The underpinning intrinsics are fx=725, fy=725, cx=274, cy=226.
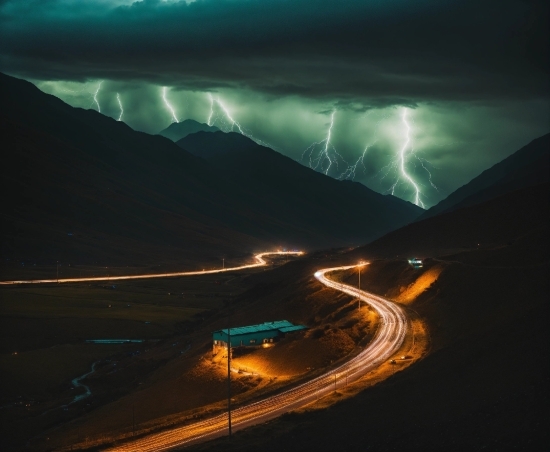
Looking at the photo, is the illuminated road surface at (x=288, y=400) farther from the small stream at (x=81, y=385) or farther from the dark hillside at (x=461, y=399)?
the small stream at (x=81, y=385)

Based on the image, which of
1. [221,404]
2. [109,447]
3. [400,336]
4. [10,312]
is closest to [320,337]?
[400,336]

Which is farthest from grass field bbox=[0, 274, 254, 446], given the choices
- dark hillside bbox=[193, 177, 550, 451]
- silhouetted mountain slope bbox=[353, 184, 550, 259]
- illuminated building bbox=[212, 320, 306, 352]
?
silhouetted mountain slope bbox=[353, 184, 550, 259]

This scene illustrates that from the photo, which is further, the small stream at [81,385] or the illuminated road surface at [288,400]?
the small stream at [81,385]

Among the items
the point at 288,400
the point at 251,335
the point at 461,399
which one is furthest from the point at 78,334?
the point at 461,399

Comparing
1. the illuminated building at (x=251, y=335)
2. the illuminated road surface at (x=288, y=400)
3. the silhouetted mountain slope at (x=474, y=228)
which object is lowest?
the illuminated road surface at (x=288, y=400)

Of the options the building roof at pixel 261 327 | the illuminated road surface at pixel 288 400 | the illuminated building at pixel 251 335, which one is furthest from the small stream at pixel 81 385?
the illuminated road surface at pixel 288 400

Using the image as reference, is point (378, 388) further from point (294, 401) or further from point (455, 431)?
point (455, 431)

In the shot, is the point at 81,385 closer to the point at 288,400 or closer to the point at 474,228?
the point at 288,400

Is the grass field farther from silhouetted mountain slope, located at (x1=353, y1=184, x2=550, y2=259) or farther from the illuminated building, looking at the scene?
silhouetted mountain slope, located at (x1=353, y1=184, x2=550, y2=259)

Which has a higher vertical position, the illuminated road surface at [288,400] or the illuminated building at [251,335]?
the illuminated building at [251,335]
